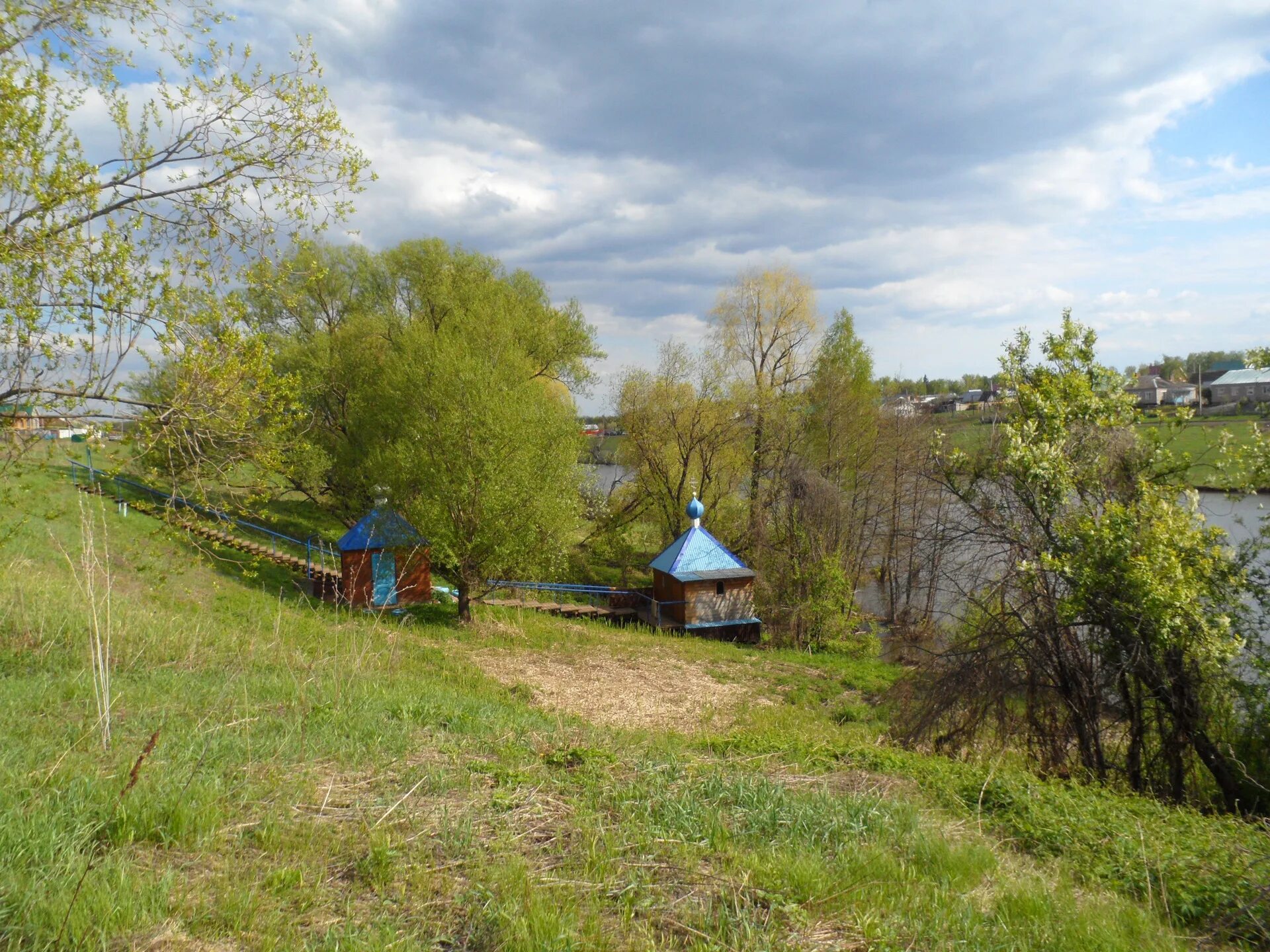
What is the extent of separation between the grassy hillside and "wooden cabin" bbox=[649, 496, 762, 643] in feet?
50.9

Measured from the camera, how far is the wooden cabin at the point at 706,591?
23.8 metres

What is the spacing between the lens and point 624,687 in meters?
14.6

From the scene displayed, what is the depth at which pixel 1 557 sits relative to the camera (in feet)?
43.8

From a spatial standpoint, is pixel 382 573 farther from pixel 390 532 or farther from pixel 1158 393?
pixel 1158 393

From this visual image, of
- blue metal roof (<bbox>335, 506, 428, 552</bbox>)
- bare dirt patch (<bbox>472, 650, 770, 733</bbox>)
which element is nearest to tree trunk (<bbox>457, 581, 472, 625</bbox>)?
blue metal roof (<bbox>335, 506, 428, 552</bbox>)

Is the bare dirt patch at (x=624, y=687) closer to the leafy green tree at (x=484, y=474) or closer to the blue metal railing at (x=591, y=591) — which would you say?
the leafy green tree at (x=484, y=474)

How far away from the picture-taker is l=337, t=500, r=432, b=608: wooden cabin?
780 inches

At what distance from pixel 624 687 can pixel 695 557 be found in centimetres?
1003

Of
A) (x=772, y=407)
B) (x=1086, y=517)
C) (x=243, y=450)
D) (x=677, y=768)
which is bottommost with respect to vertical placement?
(x=677, y=768)

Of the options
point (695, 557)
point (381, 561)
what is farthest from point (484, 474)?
point (695, 557)

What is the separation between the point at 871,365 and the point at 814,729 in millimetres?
25756

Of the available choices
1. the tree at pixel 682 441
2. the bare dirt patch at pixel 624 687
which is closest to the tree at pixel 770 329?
the tree at pixel 682 441

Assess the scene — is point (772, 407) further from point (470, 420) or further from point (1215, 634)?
point (1215, 634)

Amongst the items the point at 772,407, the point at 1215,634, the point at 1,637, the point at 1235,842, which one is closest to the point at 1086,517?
the point at 1215,634
